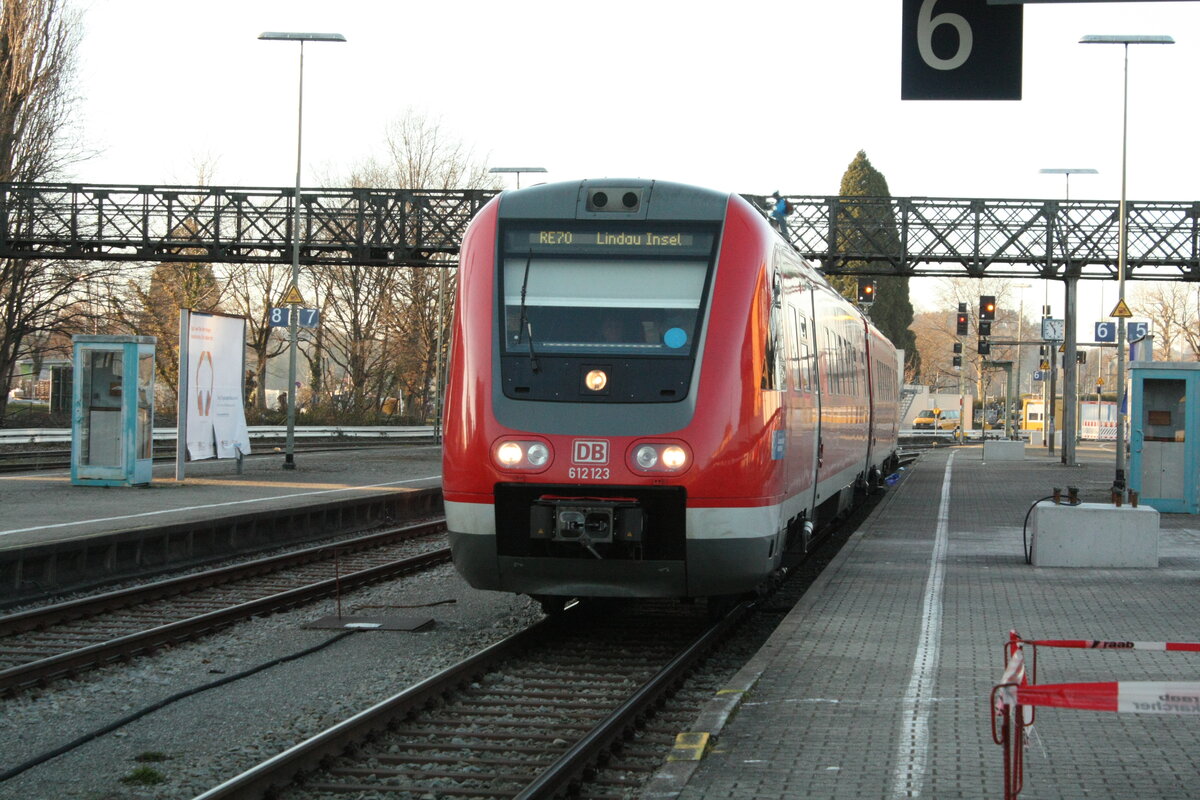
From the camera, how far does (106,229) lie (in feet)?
136

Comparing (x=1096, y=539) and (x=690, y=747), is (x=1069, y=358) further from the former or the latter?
(x=690, y=747)

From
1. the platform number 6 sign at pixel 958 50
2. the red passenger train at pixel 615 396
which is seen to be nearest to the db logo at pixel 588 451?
the red passenger train at pixel 615 396

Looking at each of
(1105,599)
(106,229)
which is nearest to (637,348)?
(1105,599)

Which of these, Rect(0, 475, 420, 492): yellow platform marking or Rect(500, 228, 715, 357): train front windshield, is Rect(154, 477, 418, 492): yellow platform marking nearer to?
Rect(0, 475, 420, 492): yellow platform marking

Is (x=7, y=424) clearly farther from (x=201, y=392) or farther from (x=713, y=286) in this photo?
(x=713, y=286)

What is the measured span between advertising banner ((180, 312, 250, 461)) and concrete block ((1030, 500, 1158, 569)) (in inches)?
591

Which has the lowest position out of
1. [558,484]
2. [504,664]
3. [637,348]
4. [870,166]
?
[504,664]

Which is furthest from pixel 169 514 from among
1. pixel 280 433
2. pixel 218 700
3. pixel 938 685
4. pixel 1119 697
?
pixel 280 433

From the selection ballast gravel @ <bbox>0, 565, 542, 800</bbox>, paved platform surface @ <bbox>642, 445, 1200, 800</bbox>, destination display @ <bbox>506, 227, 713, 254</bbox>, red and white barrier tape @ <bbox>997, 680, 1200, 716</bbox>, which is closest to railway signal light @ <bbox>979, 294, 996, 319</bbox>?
paved platform surface @ <bbox>642, 445, 1200, 800</bbox>

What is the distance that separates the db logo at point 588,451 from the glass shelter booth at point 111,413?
14.7 metres

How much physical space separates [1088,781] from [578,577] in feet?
12.9

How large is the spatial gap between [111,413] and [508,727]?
16322mm

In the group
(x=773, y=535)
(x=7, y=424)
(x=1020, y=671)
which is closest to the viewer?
(x=1020, y=671)

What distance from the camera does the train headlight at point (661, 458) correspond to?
8984 millimetres
